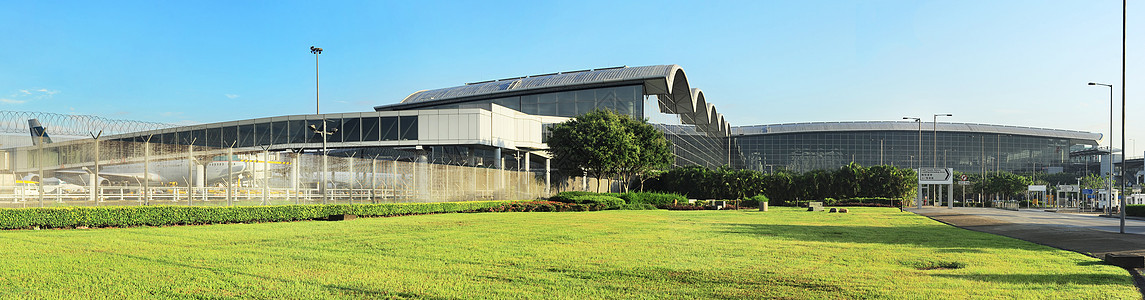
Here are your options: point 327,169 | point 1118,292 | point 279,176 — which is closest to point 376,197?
point 327,169

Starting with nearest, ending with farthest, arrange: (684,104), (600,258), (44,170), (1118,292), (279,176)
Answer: (1118,292) → (600,258) → (44,170) → (279,176) → (684,104)

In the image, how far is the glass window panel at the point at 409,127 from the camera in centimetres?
5530

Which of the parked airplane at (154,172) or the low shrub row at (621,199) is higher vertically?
the parked airplane at (154,172)

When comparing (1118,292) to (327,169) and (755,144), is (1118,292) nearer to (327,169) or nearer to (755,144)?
(327,169)

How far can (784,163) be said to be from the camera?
15462 cm

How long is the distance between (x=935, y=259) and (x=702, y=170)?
57.3m

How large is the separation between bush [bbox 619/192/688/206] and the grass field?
31.8 meters

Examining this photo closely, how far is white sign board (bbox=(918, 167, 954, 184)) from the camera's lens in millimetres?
57897

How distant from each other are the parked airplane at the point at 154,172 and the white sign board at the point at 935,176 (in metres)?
51.6

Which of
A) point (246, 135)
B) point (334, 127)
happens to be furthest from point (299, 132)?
point (246, 135)


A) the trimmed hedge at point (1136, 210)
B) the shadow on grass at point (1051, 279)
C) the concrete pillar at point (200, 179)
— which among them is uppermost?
the concrete pillar at point (200, 179)

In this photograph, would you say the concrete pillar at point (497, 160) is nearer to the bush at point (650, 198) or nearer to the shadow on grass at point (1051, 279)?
the bush at point (650, 198)

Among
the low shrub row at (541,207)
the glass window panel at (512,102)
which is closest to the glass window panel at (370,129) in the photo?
the low shrub row at (541,207)

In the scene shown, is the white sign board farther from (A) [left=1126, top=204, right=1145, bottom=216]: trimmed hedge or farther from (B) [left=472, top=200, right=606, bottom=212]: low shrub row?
(B) [left=472, top=200, right=606, bottom=212]: low shrub row
